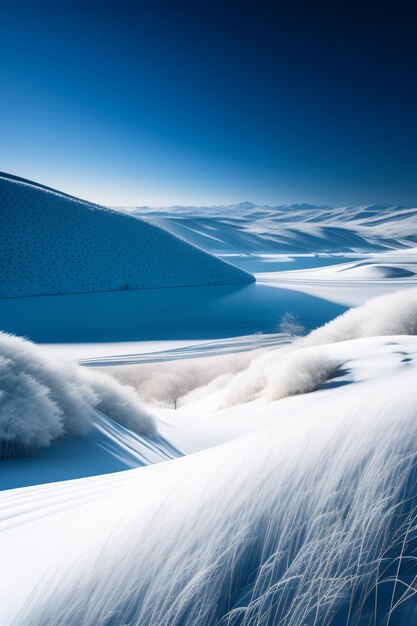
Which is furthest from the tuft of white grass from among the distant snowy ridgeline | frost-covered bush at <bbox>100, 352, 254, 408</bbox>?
the distant snowy ridgeline

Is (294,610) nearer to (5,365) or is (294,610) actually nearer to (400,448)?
(400,448)

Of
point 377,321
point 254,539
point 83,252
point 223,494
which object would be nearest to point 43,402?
point 223,494

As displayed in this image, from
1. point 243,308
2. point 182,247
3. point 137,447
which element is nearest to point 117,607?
point 137,447

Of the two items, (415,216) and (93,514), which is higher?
(415,216)

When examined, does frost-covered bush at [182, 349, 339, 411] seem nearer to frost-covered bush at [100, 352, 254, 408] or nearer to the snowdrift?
frost-covered bush at [100, 352, 254, 408]

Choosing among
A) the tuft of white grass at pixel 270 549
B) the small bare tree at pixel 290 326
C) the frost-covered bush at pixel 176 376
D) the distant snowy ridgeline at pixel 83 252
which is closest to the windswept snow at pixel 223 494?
the tuft of white grass at pixel 270 549

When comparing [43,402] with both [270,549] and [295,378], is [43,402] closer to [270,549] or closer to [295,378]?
[270,549]
